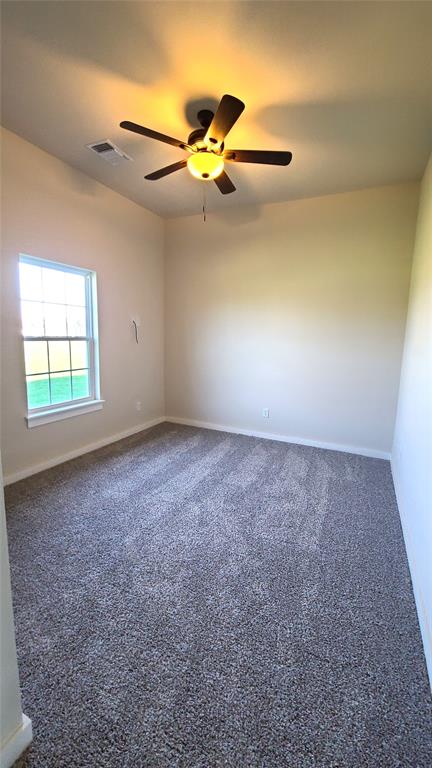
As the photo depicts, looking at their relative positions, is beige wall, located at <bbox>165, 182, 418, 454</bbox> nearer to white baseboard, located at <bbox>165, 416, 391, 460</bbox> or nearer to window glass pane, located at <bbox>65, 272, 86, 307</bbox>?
white baseboard, located at <bbox>165, 416, 391, 460</bbox>

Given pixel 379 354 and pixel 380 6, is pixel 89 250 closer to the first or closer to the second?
pixel 380 6

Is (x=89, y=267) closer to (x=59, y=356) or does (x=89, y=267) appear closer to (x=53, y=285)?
(x=53, y=285)

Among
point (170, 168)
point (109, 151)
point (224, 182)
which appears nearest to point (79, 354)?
point (109, 151)

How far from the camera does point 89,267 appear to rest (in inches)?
129

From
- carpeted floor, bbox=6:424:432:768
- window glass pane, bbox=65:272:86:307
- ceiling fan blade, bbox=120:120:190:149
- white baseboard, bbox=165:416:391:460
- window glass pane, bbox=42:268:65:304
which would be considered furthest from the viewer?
white baseboard, bbox=165:416:391:460

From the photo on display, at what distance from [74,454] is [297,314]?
9.63 feet

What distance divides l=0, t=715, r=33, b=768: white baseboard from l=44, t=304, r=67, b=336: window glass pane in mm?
2736

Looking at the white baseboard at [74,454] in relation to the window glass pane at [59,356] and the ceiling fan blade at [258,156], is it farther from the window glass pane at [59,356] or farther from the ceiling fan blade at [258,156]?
the ceiling fan blade at [258,156]

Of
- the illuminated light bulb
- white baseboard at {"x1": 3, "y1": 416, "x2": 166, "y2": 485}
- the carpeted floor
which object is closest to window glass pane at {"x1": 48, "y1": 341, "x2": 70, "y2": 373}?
white baseboard at {"x1": 3, "y1": 416, "x2": 166, "y2": 485}

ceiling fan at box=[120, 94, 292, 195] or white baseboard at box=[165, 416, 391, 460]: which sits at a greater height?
ceiling fan at box=[120, 94, 292, 195]

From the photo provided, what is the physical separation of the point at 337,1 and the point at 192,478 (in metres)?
3.09

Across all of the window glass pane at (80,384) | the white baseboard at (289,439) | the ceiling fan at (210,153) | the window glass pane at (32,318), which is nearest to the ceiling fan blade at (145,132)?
the ceiling fan at (210,153)

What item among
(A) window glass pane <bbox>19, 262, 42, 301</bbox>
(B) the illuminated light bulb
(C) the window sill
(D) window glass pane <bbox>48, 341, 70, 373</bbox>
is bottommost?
(C) the window sill

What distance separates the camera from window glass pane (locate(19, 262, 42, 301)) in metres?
2.75
